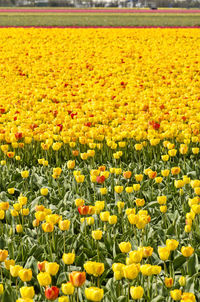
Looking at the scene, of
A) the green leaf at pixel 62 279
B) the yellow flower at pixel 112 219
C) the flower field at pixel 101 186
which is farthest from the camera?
the yellow flower at pixel 112 219

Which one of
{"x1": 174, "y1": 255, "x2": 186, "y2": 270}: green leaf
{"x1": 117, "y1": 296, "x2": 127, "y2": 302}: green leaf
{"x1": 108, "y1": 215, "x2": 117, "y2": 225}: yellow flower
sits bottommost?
{"x1": 174, "y1": 255, "x2": 186, "y2": 270}: green leaf

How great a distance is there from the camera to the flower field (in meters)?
2.59

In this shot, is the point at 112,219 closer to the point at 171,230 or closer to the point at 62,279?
the point at 62,279

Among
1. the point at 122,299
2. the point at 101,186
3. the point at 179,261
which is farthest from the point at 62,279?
the point at 101,186

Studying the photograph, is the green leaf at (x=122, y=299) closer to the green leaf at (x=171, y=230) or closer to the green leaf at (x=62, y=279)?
the green leaf at (x=62, y=279)

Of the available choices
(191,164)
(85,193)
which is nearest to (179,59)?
(191,164)

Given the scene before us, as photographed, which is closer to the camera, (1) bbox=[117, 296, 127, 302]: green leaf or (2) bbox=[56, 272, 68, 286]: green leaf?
(1) bbox=[117, 296, 127, 302]: green leaf

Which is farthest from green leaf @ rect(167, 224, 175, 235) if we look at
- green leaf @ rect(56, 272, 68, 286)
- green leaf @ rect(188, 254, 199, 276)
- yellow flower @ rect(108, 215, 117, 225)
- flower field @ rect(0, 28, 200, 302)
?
green leaf @ rect(56, 272, 68, 286)

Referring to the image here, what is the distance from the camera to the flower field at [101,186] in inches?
102

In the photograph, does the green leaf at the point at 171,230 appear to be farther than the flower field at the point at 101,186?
Yes

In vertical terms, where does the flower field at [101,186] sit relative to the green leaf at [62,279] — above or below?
above

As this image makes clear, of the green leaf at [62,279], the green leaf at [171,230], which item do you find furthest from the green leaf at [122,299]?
the green leaf at [171,230]

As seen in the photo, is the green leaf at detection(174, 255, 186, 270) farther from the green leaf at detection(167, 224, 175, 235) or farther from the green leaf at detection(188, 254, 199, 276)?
the green leaf at detection(167, 224, 175, 235)

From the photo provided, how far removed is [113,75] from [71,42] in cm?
670
